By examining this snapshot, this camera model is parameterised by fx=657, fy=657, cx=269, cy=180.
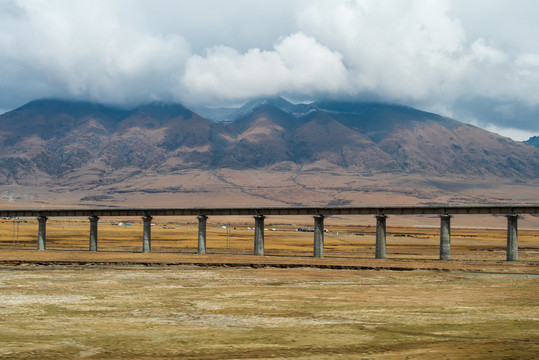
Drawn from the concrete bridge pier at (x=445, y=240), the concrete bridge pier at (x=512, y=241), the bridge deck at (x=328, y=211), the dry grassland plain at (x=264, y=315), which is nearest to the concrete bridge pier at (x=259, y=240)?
the bridge deck at (x=328, y=211)

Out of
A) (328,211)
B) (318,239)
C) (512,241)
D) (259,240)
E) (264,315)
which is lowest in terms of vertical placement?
(264,315)

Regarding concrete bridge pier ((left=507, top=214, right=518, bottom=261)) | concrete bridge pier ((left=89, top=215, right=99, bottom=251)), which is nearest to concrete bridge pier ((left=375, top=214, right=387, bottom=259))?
concrete bridge pier ((left=507, top=214, right=518, bottom=261))

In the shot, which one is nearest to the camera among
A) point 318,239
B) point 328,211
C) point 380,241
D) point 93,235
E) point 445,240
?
point 445,240

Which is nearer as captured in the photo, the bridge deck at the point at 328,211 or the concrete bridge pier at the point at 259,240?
the bridge deck at the point at 328,211

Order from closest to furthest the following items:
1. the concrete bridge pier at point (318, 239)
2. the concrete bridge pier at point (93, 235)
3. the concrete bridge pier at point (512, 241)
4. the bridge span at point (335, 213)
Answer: the concrete bridge pier at point (512, 241) → the bridge span at point (335, 213) → the concrete bridge pier at point (318, 239) → the concrete bridge pier at point (93, 235)

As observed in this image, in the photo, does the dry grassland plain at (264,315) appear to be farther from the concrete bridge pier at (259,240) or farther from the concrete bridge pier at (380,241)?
the concrete bridge pier at (259,240)

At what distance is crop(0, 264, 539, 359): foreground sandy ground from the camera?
80.9ft

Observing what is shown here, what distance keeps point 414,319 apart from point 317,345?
8290mm

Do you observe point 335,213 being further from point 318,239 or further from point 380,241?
point 380,241

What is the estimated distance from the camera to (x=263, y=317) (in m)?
32.9

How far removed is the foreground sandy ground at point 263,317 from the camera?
80.9 ft

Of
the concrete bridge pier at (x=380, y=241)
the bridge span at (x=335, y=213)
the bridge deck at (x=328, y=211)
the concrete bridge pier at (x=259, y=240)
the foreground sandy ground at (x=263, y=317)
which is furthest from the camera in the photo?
the concrete bridge pier at (x=259, y=240)

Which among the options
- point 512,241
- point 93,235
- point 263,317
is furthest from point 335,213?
point 263,317

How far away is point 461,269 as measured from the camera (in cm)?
6669
